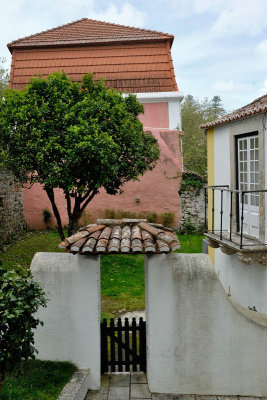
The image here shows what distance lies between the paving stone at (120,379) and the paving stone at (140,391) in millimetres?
117

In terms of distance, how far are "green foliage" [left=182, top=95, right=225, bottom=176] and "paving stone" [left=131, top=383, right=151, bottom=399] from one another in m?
15.9

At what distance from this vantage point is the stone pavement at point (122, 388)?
204 inches

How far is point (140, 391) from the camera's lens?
5309 millimetres

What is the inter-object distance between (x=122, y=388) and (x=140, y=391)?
255mm

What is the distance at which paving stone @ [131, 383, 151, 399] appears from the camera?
5203 mm

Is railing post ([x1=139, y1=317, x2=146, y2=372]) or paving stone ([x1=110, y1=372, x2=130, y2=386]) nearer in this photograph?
paving stone ([x1=110, y1=372, x2=130, y2=386])

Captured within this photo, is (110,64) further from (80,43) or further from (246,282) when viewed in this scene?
(246,282)

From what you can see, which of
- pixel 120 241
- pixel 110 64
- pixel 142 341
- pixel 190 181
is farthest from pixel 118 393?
pixel 110 64

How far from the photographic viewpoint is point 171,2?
12680mm

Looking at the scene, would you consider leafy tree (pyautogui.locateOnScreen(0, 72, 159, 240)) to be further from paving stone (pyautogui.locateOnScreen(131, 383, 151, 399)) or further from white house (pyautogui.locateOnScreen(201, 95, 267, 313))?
paving stone (pyautogui.locateOnScreen(131, 383, 151, 399))

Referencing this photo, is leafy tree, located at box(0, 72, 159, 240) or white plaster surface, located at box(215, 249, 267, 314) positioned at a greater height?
leafy tree, located at box(0, 72, 159, 240)

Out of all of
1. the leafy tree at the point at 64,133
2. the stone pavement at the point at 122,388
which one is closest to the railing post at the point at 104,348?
the stone pavement at the point at 122,388

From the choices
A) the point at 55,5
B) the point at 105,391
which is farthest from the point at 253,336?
the point at 55,5

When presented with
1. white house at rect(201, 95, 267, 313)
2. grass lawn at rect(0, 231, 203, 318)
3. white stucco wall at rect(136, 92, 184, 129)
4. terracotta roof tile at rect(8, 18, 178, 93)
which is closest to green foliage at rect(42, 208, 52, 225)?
grass lawn at rect(0, 231, 203, 318)
